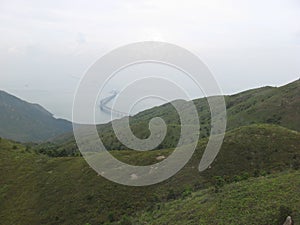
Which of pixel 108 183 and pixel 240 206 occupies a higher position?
pixel 108 183

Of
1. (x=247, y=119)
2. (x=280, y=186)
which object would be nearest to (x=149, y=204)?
(x=280, y=186)

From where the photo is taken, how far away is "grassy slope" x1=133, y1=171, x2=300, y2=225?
29.2 meters

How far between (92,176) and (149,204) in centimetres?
1515

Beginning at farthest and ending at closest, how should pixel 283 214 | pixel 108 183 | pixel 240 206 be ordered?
pixel 108 183 → pixel 240 206 → pixel 283 214

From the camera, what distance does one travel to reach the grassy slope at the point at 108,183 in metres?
48.5

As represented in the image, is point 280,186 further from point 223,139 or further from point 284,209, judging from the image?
point 223,139

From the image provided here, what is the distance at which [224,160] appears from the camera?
55.1 meters

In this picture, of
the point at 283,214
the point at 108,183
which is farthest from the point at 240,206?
the point at 108,183

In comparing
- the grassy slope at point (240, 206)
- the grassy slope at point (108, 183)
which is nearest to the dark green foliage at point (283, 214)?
the grassy slope at point (240, 206)

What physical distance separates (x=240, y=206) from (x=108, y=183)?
27755 millimetres

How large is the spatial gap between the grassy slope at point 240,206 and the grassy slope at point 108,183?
685 centimetres

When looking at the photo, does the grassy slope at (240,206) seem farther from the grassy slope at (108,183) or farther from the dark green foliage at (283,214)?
the grassy slope at (108,183)

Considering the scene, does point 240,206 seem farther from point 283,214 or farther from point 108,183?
point 108,183

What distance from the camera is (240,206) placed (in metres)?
32.4
